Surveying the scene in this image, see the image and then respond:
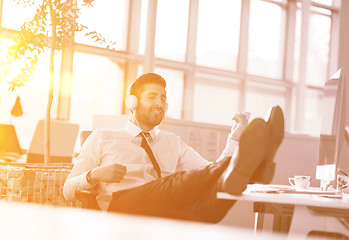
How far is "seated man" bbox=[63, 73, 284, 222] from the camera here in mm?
1428

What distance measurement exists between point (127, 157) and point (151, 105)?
0.89 ft

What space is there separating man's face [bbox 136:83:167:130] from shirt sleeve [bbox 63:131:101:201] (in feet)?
0.79

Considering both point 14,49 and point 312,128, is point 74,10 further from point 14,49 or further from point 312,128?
point 312,128

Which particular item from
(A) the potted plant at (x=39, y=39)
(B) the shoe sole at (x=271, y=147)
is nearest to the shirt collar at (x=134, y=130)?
(A) the potted plant at (x=39, y=39)

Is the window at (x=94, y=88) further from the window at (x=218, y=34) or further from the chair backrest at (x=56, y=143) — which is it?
the window at (x=218, y=34)

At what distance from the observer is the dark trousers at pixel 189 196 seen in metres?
1.65

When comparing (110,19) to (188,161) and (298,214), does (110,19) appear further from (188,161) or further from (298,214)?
(298,214)

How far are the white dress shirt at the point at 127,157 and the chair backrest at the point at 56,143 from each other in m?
2.54

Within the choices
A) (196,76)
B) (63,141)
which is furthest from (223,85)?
(63,141)

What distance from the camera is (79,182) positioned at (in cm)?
204

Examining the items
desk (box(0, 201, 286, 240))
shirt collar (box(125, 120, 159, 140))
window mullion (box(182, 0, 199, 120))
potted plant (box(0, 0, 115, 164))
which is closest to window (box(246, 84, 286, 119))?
window mullion (box(182, 0, 199, 120))

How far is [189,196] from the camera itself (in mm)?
1703

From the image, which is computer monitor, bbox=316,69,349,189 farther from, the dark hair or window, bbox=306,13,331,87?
window, bbox=306,13,331,87

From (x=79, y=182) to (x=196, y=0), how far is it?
5924mm
